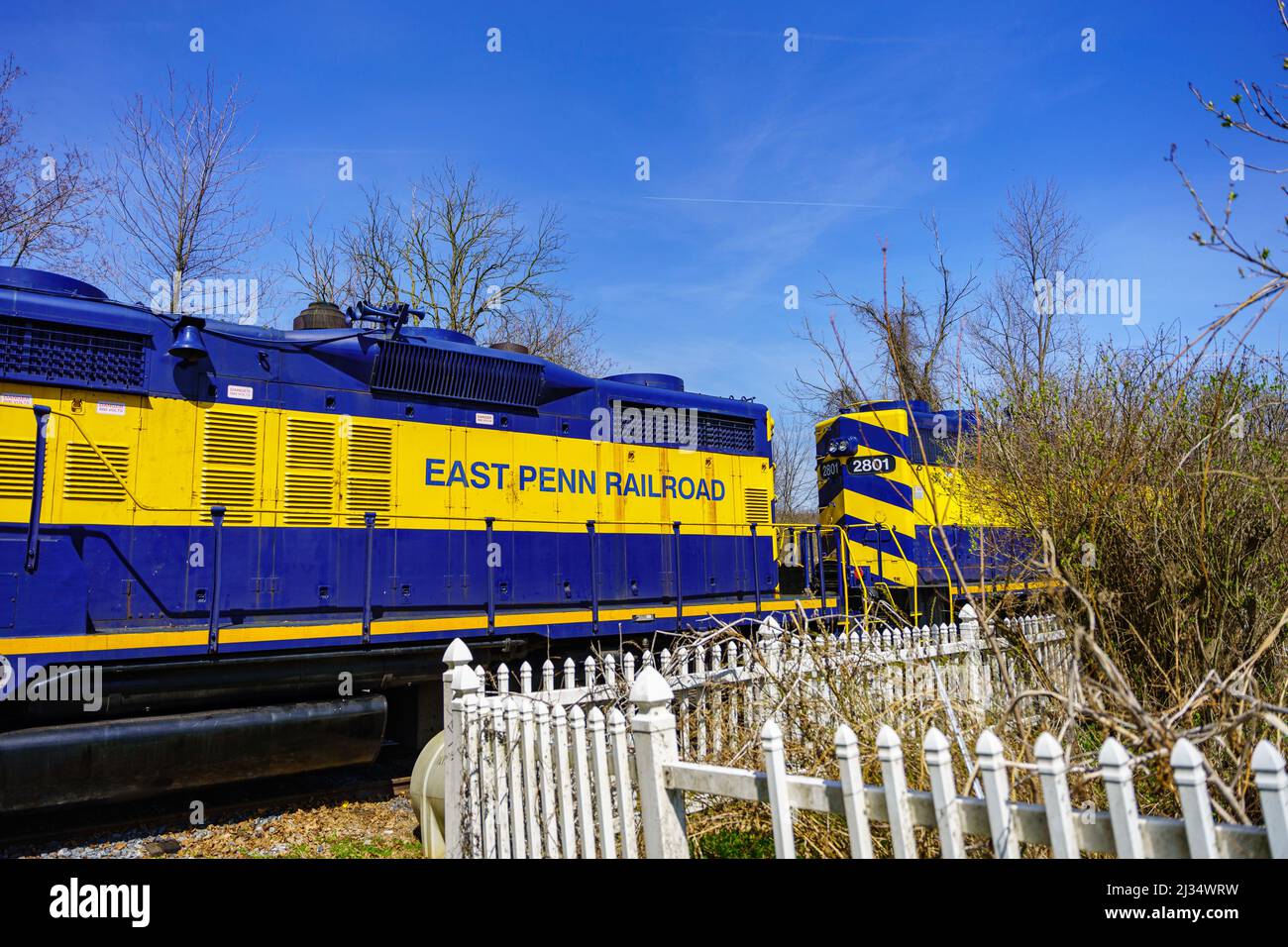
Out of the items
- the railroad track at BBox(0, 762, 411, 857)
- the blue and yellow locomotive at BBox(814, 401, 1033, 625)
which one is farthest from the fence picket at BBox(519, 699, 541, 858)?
the blue and yellow locomotive at BBox(814, 401, 1033, 625)

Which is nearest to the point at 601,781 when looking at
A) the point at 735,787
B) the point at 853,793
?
the point at 735,787

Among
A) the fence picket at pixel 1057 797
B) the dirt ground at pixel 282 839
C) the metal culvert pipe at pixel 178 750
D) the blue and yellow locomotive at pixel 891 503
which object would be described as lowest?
the dirt ground at pixel 282 839

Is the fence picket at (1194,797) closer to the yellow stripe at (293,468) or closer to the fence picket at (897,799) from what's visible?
the fence picket at (897,799)

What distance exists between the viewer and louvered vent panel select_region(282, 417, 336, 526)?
7117mm

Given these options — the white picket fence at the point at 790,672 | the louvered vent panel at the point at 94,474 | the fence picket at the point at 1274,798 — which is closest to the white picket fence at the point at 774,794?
the fence picket at the point at 1274,798

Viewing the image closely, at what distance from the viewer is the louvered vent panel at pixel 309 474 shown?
712cm

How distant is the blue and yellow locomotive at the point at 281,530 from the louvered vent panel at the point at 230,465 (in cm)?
2

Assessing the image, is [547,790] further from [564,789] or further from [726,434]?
[726,434]

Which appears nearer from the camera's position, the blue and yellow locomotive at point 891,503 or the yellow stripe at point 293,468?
the yellow stripe at point 293,468

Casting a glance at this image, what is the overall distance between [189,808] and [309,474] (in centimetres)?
283

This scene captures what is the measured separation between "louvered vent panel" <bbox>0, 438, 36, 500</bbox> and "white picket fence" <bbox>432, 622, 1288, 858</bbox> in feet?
12.6

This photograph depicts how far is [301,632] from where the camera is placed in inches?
252

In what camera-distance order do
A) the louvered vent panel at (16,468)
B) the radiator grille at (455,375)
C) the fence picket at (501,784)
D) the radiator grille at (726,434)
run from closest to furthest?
the fence picket at (501,784) → the louvered vent panel at (16,468) → the radiator grille at (455,375) → the radiator grille at (726,434)
